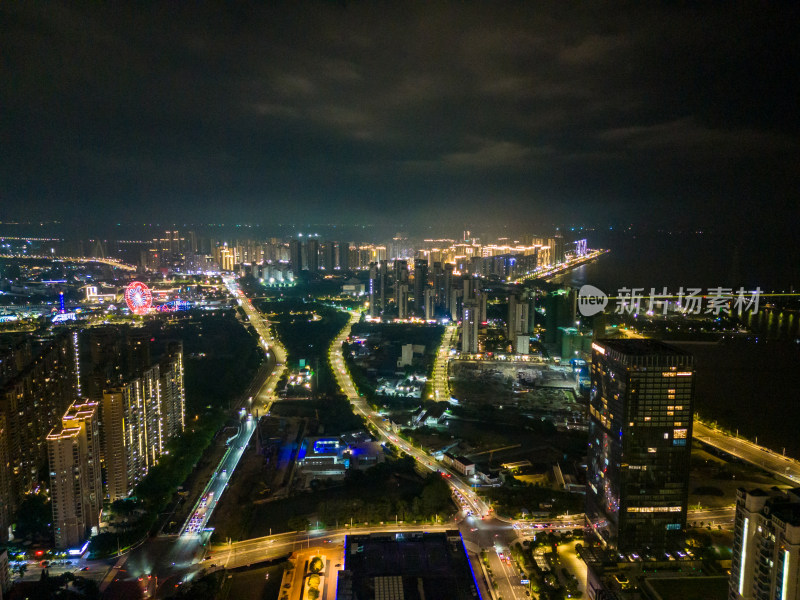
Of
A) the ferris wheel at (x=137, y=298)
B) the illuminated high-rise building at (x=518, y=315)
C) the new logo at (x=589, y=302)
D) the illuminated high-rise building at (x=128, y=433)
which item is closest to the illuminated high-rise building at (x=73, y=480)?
the illuminated high-rise building at (x=128, y=433)

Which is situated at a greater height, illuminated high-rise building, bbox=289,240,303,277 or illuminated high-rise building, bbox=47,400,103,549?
illuminated high-rise building, bbox=289,240,303,277

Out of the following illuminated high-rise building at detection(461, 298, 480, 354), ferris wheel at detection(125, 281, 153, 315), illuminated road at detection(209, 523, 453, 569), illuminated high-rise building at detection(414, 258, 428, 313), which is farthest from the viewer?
illuminated high-rise building at detection(414, 258, 428, 313)

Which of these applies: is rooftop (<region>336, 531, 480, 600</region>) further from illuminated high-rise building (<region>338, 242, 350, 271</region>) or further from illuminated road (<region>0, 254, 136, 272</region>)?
illuminated high-rise building (<region>338, 242, 350, 271</region>)

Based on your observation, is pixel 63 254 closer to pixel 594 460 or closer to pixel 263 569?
pixel 263 569

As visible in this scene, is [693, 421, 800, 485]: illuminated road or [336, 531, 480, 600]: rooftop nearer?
[336, 531, 480, 600]: rooftop

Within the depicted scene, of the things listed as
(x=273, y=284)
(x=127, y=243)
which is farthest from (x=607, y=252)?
(x=127, y=243)

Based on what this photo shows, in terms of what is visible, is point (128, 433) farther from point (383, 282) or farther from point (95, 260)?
point (95, 260)

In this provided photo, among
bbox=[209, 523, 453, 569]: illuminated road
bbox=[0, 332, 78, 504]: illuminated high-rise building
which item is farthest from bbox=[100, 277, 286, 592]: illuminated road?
bbox=[0, 332, 78, 504]: illuminated high-rise building

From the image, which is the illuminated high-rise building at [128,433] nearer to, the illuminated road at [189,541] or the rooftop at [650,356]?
the illuminated road at [189,541]
